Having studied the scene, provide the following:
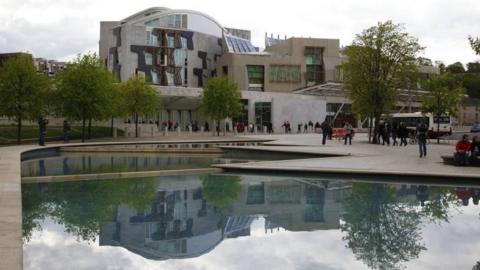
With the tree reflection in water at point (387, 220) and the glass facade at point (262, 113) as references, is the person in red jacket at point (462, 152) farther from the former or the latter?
the glass facade at point (262, 113)

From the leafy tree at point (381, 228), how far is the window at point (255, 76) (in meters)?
62.5

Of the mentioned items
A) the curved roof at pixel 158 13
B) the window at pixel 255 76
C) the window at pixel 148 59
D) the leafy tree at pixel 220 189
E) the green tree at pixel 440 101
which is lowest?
the leafy tree at pixel 220 189

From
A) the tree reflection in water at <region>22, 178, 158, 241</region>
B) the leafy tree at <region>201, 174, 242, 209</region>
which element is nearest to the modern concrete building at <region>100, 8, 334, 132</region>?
the leafy tree at <region>201, 174, 242, 209</region>

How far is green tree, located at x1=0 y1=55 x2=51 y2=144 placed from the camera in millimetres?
33031

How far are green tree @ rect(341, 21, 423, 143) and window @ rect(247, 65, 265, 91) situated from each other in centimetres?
4143

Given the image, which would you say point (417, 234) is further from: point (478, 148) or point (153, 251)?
point (478, 148)

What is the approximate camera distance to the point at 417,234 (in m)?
9.29

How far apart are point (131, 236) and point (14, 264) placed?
3256mm

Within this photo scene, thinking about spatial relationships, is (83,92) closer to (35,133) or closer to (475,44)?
(35,133)

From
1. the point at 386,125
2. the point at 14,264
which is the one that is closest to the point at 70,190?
the point at 14,264

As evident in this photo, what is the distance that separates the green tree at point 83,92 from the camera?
37.1 meters

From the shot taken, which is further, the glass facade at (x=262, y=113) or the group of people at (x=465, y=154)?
the glass facade at (x=262, y=113)

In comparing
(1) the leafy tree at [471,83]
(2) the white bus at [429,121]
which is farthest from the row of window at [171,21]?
(1) the leafy tree at [471,83]

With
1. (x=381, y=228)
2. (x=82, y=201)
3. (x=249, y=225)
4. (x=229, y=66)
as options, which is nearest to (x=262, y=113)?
(x=229, y=66)
